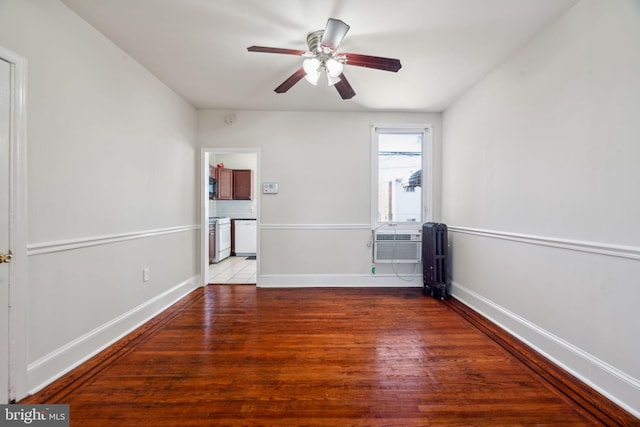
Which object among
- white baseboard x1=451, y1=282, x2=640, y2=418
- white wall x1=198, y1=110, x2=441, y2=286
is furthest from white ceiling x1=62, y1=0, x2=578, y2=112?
white baseboard x1=451, y1=282, x2=640, y2=418

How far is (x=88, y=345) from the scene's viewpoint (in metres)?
1.89

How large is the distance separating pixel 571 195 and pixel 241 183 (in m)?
5.67

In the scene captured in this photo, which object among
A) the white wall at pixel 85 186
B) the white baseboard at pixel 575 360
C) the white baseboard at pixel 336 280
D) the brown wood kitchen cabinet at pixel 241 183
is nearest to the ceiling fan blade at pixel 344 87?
the white wall at pixel 85 186

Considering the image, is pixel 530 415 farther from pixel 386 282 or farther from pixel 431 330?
pixel 386 282

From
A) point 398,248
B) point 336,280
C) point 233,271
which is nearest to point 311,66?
point 398,248

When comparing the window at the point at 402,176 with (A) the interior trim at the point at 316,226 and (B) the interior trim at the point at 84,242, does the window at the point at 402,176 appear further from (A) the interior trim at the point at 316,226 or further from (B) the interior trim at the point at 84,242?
(B) the interior trim at the point at 84,242

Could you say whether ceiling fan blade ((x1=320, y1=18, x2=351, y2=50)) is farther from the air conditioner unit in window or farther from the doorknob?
the air conditioner unit in window

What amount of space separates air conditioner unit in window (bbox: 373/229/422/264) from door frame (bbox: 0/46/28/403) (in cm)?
327

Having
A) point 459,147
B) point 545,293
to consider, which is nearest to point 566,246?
point 545,293

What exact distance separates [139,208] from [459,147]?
3.62m

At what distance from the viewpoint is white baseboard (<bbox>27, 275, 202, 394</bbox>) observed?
1.55 m

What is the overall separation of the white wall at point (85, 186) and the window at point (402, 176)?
276 cm

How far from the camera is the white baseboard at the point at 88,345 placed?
155 centimetres

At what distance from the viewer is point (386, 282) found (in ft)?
12.0
